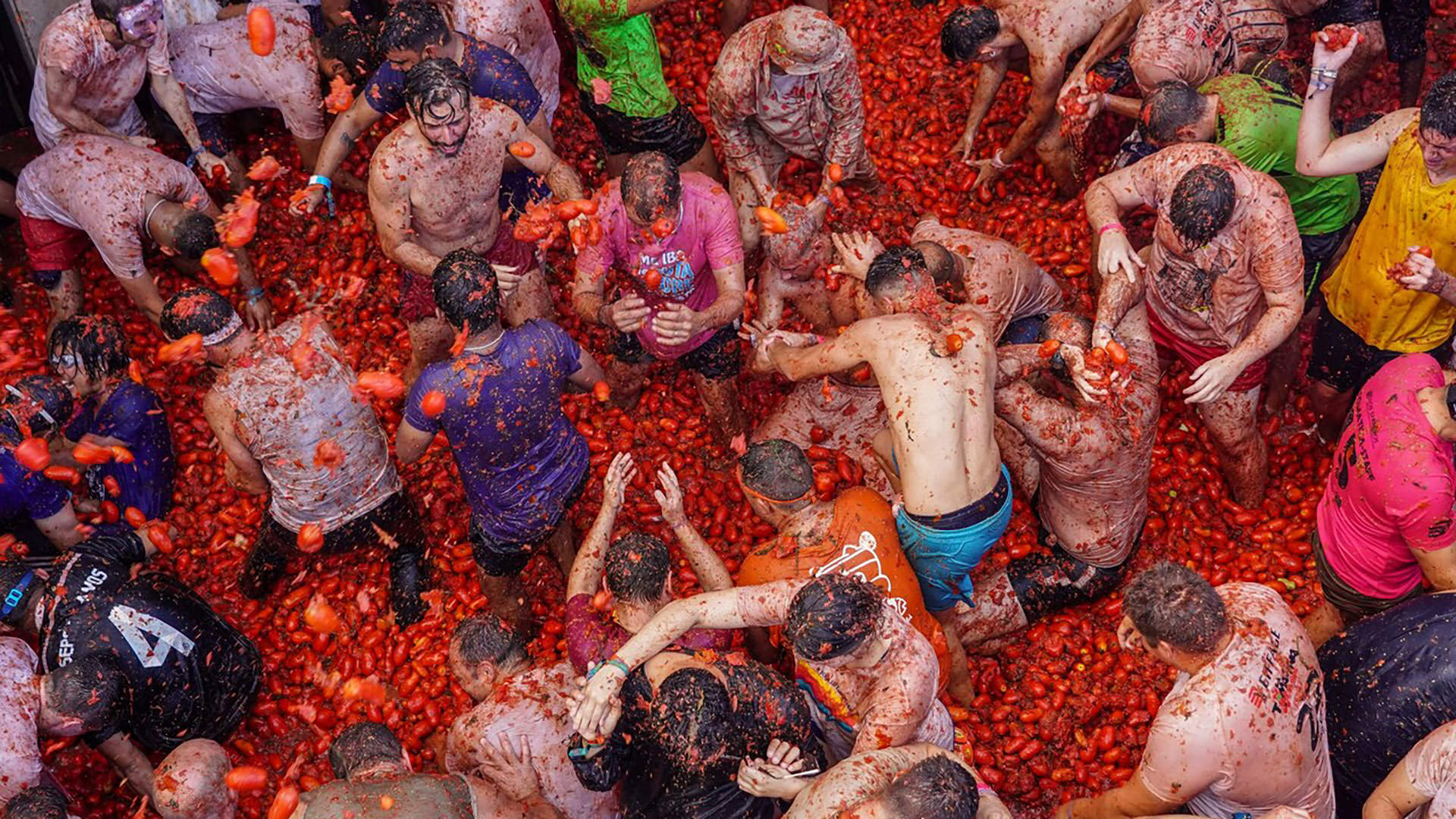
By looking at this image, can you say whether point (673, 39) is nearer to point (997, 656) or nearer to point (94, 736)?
point (997, 656)

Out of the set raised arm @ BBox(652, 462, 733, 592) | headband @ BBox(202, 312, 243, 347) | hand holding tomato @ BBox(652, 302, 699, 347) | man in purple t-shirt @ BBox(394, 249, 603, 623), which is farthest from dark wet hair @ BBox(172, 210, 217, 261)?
raised arm @ BBox(652, 462, 733, 592)

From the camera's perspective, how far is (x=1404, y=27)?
6812 millimetres

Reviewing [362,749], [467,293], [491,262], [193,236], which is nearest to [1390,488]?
[467,293]

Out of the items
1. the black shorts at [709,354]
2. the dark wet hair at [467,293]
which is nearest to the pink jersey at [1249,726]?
the black shorts at [709,354]

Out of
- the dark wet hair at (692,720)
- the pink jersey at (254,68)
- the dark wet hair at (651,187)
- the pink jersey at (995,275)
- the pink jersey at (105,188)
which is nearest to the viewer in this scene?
the dark wet hair at (692,720)

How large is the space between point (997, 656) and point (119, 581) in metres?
3.79

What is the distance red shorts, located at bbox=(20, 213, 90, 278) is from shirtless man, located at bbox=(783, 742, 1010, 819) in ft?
17.1

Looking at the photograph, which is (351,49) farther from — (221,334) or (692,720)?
(692,720)

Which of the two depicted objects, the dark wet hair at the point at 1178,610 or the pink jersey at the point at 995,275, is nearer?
the dark wet hair at the point at 1178,610

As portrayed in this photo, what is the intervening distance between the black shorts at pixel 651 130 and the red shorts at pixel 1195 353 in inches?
106

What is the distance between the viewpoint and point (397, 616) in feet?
18.5

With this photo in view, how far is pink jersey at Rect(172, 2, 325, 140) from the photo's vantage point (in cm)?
672

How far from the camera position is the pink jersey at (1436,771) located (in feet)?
11.1

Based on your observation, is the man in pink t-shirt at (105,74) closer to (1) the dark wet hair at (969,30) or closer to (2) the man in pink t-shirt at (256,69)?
(2) the man in pink t-shirt at (256,69)
